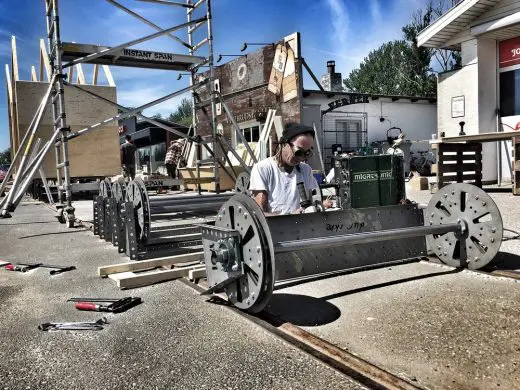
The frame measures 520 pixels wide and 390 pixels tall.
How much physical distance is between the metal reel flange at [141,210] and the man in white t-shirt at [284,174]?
1.59 meters

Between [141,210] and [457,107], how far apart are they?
10.7 meters

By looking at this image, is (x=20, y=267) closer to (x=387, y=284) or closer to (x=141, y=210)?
(x=141, y=210)

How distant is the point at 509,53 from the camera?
1191 centimetres

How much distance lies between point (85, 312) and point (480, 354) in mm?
2719

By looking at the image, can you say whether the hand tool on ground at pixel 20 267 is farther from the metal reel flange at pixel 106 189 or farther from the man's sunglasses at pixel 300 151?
the man's sunglasses at pixel 300 151

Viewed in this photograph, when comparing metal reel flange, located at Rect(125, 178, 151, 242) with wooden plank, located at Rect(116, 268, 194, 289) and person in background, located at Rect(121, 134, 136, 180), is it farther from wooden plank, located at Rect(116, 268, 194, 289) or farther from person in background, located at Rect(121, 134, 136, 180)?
person in background, located at Rect(121, 134, 136, 180)

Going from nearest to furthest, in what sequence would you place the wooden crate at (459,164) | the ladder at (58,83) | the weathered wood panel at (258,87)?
the ladder at (58,83), the wooden crate at (459,164), the weathered wood panel at (258,87)

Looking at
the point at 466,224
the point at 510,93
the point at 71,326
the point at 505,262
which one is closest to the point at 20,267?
the point at 71,326

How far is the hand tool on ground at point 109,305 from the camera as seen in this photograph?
3320 millimetres

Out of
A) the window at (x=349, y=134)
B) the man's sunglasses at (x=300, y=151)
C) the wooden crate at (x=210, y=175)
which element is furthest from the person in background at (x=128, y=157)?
the man's sunglasses at (x=300, y=151)

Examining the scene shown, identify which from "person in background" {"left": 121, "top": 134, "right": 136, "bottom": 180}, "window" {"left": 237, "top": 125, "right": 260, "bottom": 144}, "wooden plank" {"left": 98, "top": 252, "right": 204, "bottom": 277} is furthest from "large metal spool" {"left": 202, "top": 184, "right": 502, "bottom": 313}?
"window" {"left": 237, "top": 125, "right": 260, "bottom": 144}

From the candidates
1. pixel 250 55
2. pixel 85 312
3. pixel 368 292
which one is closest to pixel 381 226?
pixel 368 292

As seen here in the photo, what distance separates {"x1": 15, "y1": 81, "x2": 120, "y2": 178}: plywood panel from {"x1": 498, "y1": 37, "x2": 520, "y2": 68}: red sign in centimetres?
1158

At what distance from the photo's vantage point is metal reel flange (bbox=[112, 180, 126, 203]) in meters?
5.71
